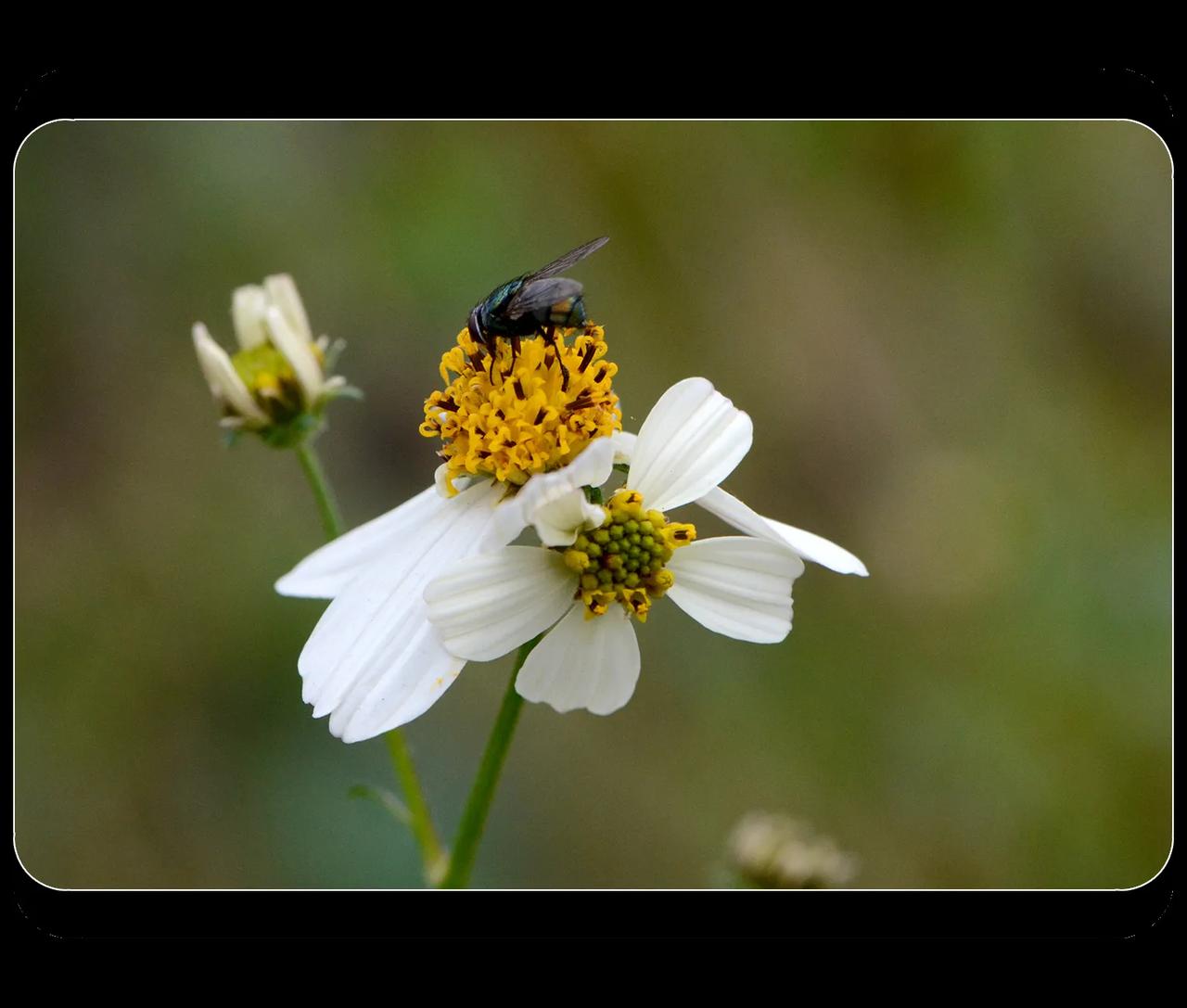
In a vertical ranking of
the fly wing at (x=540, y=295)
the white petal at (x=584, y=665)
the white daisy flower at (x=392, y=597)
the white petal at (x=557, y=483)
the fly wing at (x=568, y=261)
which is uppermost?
the fly wing at (x=568, y=261)

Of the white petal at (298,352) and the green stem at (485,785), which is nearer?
the green stem at (485,785)

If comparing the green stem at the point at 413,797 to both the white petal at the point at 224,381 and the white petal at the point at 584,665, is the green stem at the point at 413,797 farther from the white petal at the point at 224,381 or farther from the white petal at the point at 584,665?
the white petal at the point at 584,665

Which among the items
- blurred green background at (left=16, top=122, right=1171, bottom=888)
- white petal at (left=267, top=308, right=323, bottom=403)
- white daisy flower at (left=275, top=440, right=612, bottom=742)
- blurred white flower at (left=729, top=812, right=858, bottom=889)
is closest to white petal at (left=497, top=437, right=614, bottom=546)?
white daisy flower at (left=275, top=440, right=612, bottom=742)

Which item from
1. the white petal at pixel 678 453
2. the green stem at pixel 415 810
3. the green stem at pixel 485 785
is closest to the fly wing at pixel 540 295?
the white petal at pixel 678 453

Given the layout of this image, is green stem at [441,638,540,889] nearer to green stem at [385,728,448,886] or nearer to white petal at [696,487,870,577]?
green stem at [385,728,448,886]

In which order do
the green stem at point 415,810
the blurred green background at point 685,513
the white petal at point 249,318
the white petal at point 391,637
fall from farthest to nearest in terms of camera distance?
the blurred green background at point 685,513 < the white petal at point 249,318 < the green stem at point 415,810 < the white petal at point 391,637

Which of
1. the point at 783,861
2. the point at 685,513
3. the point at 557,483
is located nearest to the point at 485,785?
the point at 557,483

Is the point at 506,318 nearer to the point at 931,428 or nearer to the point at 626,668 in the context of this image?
the point at 626,668

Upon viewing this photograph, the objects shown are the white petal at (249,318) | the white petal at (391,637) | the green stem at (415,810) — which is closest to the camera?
the white petal at (391,637)
